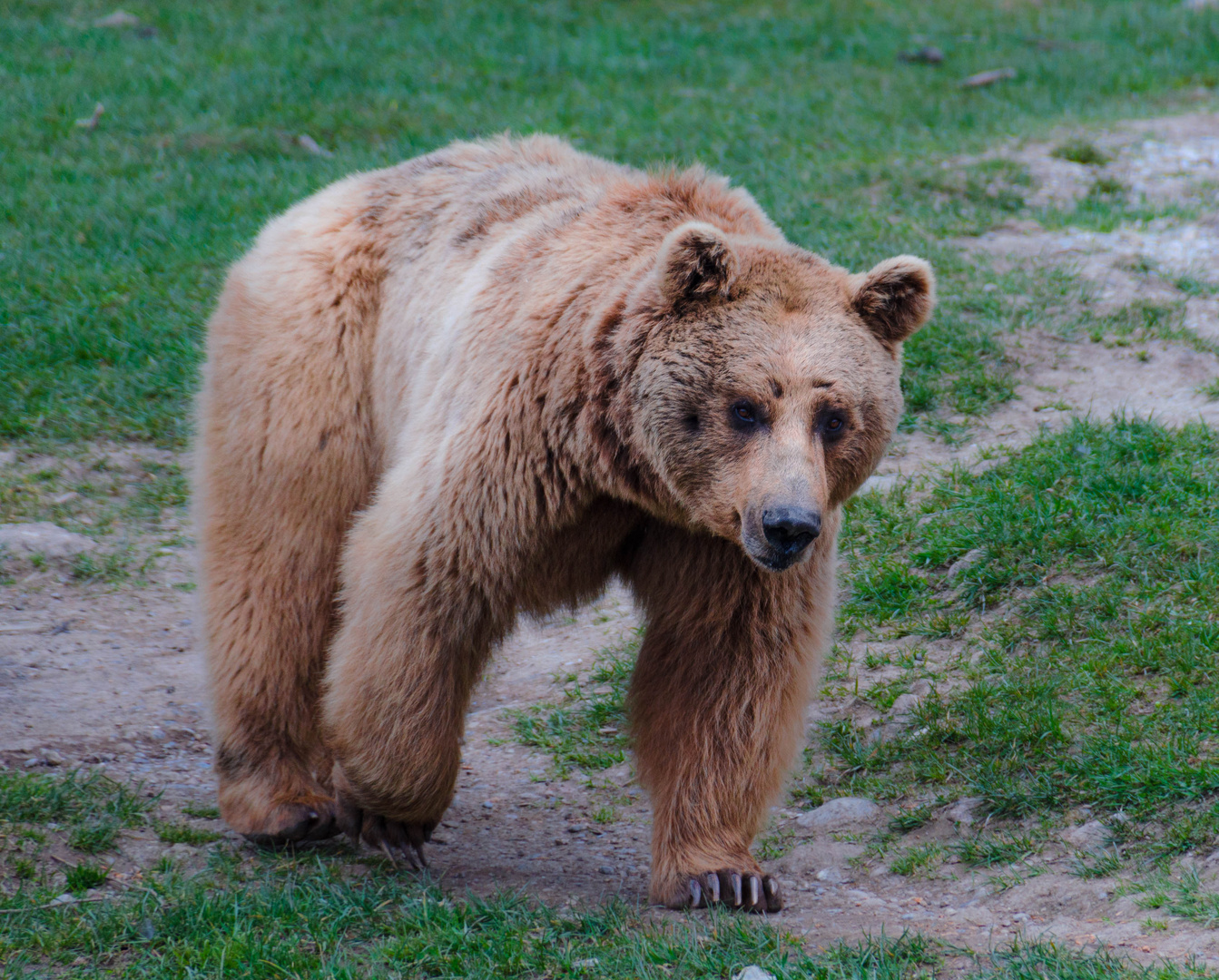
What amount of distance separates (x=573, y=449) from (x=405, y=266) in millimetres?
1276

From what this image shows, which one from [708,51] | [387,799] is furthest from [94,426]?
[708,51]

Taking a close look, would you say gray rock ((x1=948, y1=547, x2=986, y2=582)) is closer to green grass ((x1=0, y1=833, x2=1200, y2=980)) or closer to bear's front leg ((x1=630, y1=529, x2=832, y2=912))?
bear's front leg ((x1=630, y1=529, x2=832, y2=912))

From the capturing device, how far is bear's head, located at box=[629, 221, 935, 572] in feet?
11.9

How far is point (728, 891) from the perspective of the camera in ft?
13.5

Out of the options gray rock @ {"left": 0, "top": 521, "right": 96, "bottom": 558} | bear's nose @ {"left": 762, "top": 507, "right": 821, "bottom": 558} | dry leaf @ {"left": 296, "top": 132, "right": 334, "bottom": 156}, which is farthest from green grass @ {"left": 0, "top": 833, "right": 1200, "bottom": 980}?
dry leaf @ {"left": 296, "top": 132, "right": 334, "bottom": 156}

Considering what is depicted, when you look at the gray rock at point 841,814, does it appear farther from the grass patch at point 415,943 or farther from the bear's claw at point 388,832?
the bear's claw at point 388,832

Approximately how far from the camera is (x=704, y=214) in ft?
14.1

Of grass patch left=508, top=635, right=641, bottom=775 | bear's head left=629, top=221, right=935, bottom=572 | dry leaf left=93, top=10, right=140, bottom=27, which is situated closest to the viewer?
bear's head left=629, top=221, right=935, bottom=572

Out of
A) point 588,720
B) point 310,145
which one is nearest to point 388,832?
point 588,720

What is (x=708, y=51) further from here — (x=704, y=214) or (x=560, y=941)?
(x=560, y=941)

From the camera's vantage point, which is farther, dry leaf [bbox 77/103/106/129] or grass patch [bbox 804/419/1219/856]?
dry leaf [bbox 77/103/106/129]

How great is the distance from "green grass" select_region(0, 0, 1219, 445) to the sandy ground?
67 centimetres

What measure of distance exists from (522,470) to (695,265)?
79cm

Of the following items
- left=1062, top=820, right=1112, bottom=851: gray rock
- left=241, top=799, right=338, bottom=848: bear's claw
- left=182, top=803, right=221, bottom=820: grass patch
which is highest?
left=1062, top=820, right=1112, bottom=851: gray rock
